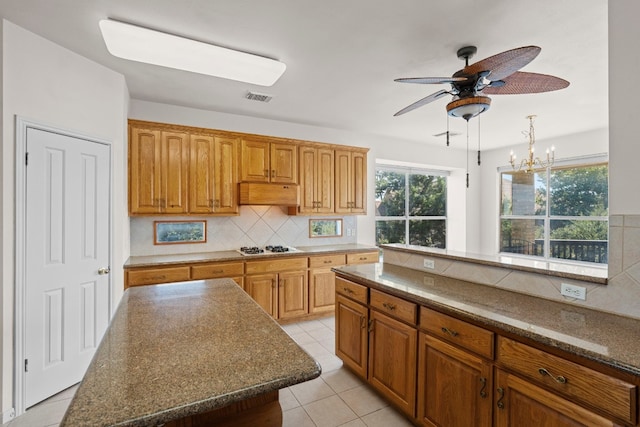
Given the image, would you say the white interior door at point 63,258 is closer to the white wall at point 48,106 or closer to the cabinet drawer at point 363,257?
the white wall at point 48,106

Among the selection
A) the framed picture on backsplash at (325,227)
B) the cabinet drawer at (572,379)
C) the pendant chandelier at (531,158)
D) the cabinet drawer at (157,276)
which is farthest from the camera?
the framed picture on backsplash at (325,227)

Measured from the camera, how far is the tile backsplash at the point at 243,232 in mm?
3674

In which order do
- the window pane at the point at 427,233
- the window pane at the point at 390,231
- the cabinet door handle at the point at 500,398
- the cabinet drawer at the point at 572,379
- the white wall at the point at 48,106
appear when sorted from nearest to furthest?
the cabinet drawer at the point at 572,379
the cabinet door handle at the point at 500,398
the white wall at the point at 48,106
the window pane at the point at 390,231
the window pane at the point at 427,233

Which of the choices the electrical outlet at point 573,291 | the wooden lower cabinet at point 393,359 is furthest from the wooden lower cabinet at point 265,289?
the electrical outlet at point 573,291

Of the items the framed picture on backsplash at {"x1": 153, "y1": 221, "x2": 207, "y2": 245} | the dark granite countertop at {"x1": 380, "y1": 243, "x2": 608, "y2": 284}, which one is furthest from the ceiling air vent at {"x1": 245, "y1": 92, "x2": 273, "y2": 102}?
the dark granite countertop at {"x1": 380, "y1": 243, "x2": 608, "y2": 284}

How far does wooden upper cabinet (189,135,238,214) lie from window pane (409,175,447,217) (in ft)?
12.0

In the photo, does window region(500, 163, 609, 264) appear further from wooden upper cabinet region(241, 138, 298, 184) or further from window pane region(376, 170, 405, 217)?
wooden upper cabinet region(241, 138, 298, 184)

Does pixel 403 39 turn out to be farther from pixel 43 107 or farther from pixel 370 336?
pixel 43 107

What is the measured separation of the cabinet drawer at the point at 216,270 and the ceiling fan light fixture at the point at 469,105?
2.72 meters

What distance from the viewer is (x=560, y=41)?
2.28 meters

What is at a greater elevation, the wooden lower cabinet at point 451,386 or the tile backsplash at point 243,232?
the tile backsplash at point 243,232

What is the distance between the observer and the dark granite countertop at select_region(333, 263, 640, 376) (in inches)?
46.0

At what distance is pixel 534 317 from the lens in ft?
4.92

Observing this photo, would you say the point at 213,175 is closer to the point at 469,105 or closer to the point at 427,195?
the point at 469,105
